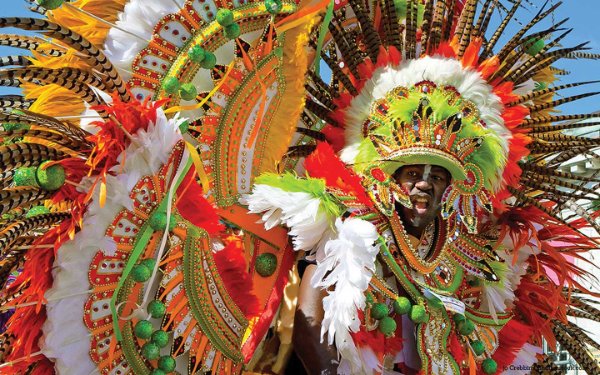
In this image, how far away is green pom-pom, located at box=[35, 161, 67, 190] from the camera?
252cm

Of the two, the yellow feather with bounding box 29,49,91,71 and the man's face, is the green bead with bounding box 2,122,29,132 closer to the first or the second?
the yellow feather with bounding box 29,49,91,71

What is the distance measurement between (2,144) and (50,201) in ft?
0.91

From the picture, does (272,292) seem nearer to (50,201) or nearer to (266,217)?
(266,217)

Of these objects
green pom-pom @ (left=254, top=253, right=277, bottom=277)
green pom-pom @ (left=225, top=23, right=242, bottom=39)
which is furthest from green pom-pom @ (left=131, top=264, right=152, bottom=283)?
green pom-pom @ (left=225, top=23, right=242, bottom=39)

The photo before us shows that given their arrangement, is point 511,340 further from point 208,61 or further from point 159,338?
point 208,61

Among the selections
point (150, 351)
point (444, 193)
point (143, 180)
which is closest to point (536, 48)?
point (444, 193)

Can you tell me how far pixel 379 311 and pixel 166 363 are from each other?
Result: 3.09 feet

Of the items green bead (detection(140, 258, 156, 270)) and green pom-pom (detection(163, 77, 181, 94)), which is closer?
green bead (detection(140, 258, 156, 270))

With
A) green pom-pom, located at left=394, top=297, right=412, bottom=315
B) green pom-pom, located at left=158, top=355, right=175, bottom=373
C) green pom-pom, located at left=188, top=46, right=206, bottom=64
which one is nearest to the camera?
green pom-pom, located at left=158, top=355, right=175, bottom=373

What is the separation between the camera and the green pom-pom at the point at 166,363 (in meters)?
3.03

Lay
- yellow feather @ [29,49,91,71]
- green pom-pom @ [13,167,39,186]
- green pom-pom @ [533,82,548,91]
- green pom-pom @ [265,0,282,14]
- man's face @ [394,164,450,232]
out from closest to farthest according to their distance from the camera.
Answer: green pom-pom @ [13,167,39,186] < yellow feather @ [29,49,91,71] < green pom-pom @ [265,0,282,14] < man's face @ [394,164,450,232] < green pom-pom @ [533,82,548,91]

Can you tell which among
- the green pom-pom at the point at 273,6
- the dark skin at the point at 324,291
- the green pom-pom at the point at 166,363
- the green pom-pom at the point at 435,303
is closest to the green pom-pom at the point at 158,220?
the green pom-pom at the point at 166,363

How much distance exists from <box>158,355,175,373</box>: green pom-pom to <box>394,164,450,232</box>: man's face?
127 centimetres

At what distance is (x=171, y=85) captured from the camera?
10.1 ft
